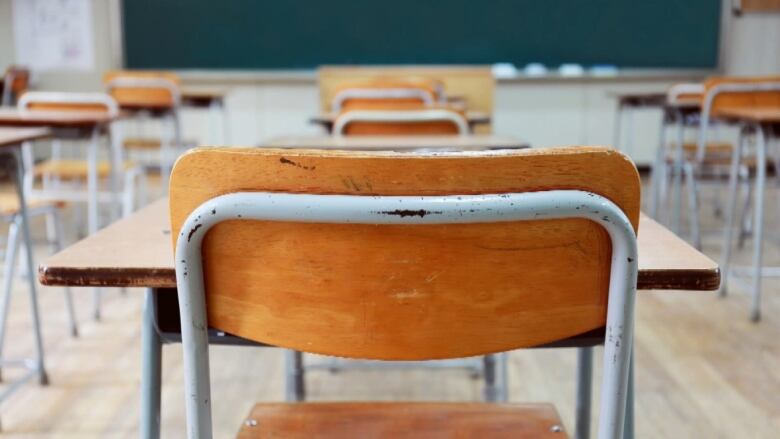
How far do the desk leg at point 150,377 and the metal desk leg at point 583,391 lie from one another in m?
0.65

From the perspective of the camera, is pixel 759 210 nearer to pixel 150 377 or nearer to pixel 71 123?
pixel 71 123

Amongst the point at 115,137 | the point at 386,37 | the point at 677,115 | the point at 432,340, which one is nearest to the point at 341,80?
the point at 115,137

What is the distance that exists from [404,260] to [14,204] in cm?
227

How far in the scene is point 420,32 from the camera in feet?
22.1

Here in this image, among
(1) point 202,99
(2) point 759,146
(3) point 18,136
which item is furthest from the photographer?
(1) point 202,99

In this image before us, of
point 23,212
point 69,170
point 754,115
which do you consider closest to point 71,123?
point 23,212

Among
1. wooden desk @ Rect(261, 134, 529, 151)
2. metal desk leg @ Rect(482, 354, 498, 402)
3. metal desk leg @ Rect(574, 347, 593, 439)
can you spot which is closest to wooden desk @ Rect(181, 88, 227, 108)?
wooden desk @ Rect(261, 134, 529, 151)

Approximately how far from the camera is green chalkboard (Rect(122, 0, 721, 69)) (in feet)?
21.9

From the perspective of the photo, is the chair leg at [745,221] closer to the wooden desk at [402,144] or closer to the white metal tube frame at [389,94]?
the white metal tube frame at [389,94]

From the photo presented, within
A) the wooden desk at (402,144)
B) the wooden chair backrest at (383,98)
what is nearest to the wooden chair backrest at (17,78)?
the wooden chair backrest at (383,98)

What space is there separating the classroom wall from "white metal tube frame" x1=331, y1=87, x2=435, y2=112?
3.85 m

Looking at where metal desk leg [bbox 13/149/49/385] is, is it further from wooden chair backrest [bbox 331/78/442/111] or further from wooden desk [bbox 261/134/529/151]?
wooden chair backrest [bbox 331/78/442/111]

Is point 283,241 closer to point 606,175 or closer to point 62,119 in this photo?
point 606,175

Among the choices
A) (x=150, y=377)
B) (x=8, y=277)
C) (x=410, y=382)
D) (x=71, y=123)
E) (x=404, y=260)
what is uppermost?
(x=404, y=260)
